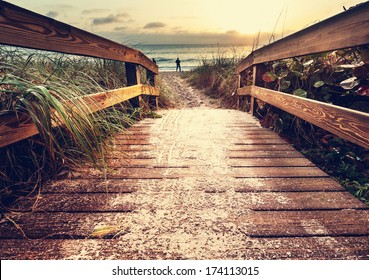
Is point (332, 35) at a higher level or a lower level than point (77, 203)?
higher

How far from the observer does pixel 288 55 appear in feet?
7.83

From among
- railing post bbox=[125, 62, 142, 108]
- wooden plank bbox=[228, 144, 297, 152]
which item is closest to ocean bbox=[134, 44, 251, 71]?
railing post bbox=[125, 62, 142, 108]

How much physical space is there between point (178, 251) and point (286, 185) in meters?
0.91

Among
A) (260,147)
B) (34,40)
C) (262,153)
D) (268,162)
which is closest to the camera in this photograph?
(34,40)

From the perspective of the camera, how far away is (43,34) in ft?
4.91

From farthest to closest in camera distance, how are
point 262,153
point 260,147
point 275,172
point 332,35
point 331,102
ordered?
point 331,102
point 260,147
point 262,153
point 275,172
point 332,35

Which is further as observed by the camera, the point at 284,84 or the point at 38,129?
the point at 284,84

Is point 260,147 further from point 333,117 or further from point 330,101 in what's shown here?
point 330,101

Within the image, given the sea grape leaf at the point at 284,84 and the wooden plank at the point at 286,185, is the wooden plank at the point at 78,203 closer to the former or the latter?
the wooden plank at the point at 286,185

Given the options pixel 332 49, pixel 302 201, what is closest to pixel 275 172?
pixel 302 201

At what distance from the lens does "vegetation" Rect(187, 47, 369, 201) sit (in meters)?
1.97

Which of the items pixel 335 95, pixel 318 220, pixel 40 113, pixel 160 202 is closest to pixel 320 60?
pixel 335 95

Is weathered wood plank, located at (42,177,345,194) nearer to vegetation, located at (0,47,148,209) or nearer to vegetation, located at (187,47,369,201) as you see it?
vegetation, located at (0,47,148,209)
